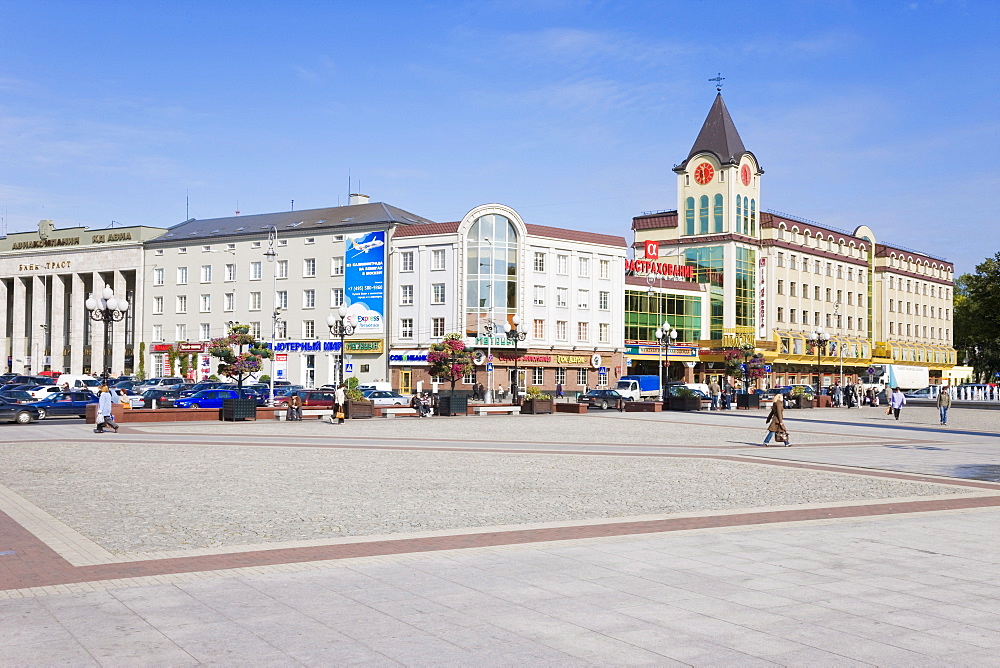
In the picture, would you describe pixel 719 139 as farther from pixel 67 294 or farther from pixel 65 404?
pixel 65 404

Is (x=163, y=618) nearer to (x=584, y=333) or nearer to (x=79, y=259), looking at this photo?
(x=584, y=333)

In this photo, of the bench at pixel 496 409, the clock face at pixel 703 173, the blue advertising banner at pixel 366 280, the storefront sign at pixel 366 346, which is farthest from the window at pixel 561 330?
the bench at pixel 496 409

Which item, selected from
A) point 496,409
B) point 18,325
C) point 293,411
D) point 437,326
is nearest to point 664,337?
point 437,326

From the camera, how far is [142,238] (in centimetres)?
8962

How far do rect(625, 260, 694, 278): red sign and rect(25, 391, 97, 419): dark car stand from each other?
53.6m

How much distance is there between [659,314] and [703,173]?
15.3 meters

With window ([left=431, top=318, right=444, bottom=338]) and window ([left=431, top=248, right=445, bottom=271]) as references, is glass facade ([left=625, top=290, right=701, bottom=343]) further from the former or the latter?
window ([left=431, top=248, right=445, bottom=271])

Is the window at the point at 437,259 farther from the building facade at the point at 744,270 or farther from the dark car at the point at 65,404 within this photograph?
the dark car at the point at 65,404

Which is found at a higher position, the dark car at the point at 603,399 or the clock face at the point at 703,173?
the clock face at the point at 703,173

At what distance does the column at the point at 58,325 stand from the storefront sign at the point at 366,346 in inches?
1357

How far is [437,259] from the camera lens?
247ft

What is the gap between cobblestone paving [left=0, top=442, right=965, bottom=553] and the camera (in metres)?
12.2

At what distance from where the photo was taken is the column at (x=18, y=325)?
9700 cm

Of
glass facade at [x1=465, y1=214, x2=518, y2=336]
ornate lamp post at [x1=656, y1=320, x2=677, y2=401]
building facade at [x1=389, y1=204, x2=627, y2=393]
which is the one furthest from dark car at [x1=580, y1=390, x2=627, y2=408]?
glass facade at [x1=465, y1=214, x2=518, y2=336]
